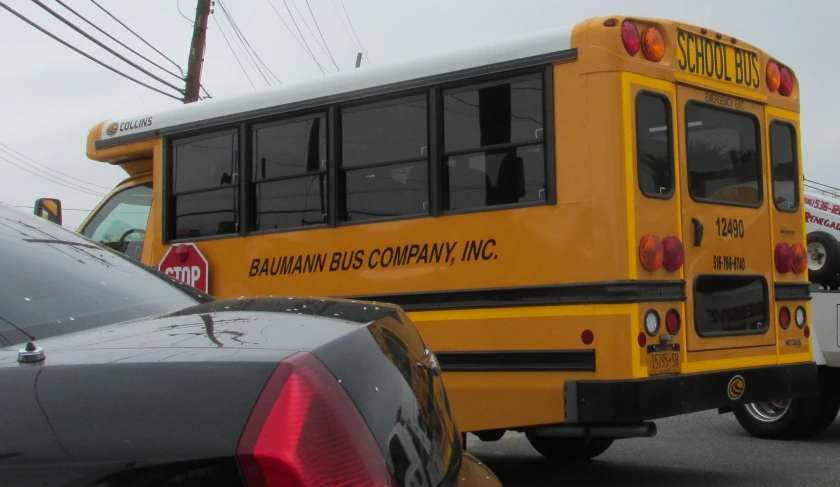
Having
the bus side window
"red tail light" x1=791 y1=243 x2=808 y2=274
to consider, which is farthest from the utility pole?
"red tail light" x1=791 y1=243 x2=808 y2=274

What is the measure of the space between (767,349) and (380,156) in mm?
2904

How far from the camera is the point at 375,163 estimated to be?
22.3 feet

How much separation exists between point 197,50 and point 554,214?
15884mm

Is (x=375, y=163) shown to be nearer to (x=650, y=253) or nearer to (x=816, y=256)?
(x=650, y=253)

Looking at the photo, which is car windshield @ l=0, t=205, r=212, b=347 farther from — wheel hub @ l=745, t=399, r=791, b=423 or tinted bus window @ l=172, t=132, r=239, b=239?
wheel hub @ l=745, t=399, r=791, b=423

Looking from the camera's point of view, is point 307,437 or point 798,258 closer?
point 307,437

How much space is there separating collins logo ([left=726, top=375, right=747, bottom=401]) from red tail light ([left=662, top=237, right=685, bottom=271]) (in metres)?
0.89

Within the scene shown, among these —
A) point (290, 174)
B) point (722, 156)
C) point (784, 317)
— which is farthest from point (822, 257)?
point (290, 174)

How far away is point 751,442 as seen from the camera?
8.97 metres

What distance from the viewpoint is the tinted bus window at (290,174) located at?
23.2ft

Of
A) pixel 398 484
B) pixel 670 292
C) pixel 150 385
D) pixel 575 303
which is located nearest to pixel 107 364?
pixel 150 385

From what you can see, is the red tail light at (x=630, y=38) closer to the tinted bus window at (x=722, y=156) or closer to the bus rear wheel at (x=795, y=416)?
the tinted bus window at (x=722, y=156)

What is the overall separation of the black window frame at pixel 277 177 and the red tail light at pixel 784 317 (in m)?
3.17

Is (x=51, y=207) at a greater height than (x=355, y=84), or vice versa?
(x=355, y=84)
